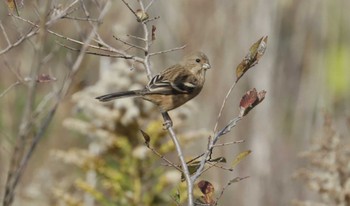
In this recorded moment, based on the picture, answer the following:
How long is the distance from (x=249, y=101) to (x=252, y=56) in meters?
0.12

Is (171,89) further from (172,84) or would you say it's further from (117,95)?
(117,95)

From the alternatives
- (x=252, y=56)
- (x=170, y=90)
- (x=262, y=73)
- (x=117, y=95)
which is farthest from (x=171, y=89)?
(x=262, y=73)

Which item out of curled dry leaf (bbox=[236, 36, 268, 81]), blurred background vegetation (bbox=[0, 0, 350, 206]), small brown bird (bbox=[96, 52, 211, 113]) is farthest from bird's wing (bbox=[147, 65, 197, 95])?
blurred background vegetation (bbox=[0, 0, 350, 206])

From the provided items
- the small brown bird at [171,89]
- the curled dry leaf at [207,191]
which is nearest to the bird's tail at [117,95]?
the small brown bird at [171,89]

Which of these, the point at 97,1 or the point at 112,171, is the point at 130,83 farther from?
the point at 97,1

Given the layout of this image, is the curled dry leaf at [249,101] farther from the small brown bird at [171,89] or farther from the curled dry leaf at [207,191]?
the small brown bird at [171,89]

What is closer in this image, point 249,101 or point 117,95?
point 249,101

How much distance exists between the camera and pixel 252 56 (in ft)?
7.78

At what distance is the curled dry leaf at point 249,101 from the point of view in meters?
2.35

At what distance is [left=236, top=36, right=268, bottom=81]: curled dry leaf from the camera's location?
7.73ft

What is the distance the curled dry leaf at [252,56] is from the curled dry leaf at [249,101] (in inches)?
2.4

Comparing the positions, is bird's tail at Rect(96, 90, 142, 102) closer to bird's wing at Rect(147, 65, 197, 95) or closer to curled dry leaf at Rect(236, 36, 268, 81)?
bird's wing at Rect(147, 65, 197, 95)

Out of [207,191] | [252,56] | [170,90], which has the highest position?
[170,90]

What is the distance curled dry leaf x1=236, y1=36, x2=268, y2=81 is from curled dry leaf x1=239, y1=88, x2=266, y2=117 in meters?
0.06
